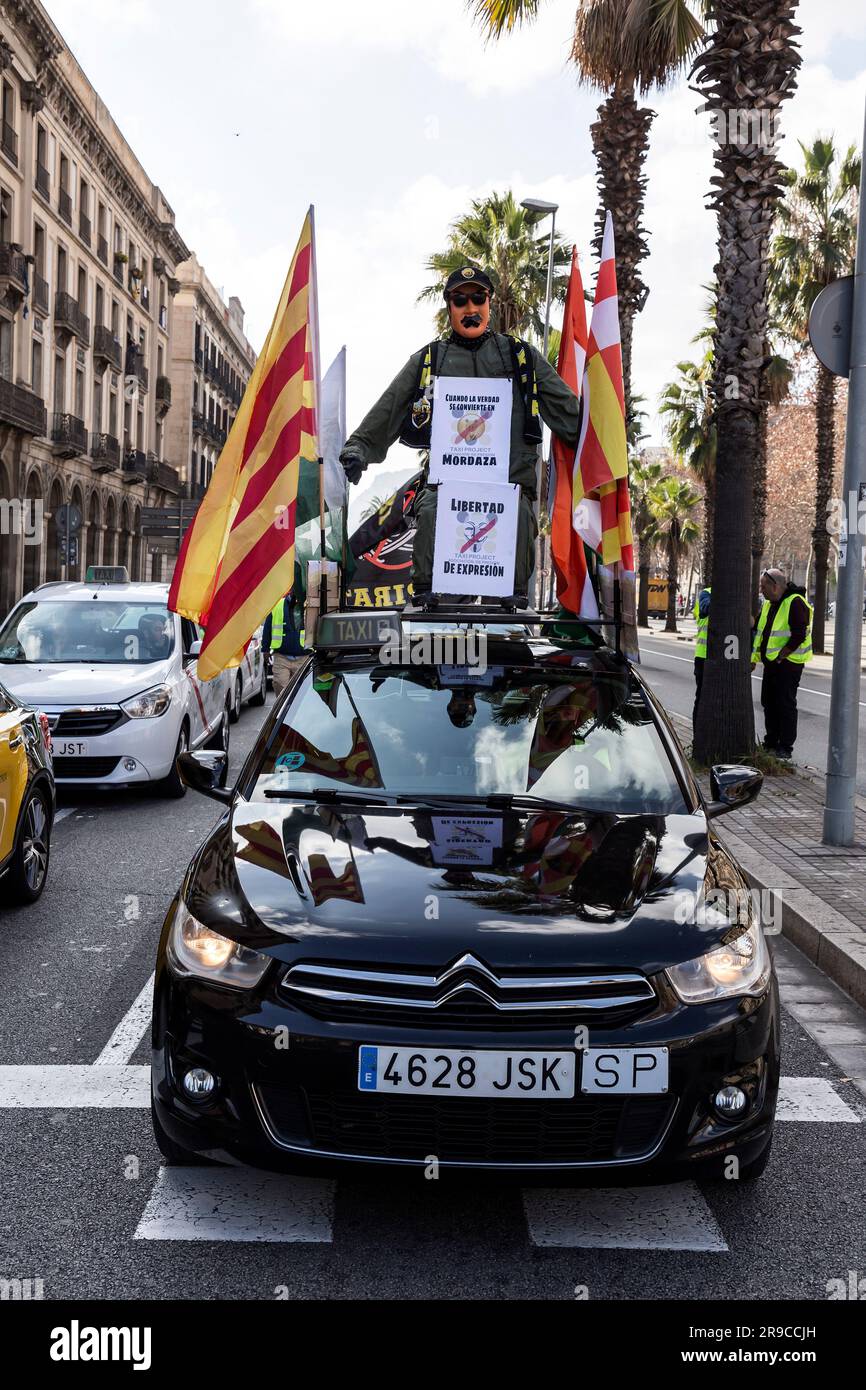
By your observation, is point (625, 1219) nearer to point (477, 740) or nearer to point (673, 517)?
point (477, 740)

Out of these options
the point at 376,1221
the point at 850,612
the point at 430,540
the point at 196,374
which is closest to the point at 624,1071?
the point at 376,1221

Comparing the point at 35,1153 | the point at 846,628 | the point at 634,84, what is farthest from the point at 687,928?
the point at 634,84

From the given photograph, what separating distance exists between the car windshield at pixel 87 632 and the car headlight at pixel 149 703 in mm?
675

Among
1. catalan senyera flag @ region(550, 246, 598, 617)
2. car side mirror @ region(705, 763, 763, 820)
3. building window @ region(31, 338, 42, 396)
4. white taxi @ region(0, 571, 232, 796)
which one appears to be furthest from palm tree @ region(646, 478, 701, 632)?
car side mirror @ region(705, 763, 763, 820)

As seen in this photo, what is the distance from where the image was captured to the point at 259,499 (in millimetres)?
5707

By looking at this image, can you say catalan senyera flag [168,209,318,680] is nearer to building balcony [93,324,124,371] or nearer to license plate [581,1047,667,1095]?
license plate [581,1047,667,1095]

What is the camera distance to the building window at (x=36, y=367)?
40.6 meters

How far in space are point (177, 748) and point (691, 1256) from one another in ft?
23.5

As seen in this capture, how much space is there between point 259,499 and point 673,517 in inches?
2178

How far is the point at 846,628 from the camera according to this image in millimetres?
7836

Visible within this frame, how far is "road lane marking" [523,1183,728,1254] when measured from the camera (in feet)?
10.4

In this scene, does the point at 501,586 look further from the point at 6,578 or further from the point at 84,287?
the point at 84,287

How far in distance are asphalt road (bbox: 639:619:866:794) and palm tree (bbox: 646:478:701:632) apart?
24308 mm

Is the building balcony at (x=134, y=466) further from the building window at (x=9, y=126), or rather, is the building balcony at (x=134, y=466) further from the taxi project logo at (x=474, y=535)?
the taxi project logo at (x=474, y=535)
